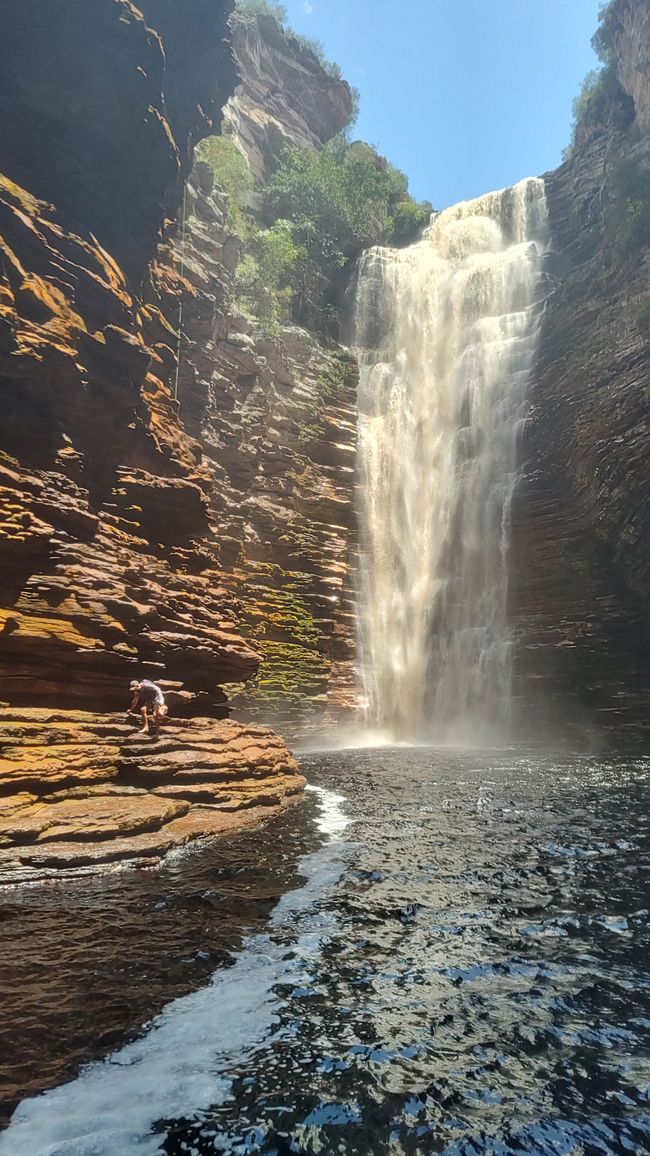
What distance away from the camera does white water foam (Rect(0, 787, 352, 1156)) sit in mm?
3039

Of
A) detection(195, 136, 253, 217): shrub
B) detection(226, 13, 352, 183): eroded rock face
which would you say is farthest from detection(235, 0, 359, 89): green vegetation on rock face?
detection(195, 136, 253, 217): shrub

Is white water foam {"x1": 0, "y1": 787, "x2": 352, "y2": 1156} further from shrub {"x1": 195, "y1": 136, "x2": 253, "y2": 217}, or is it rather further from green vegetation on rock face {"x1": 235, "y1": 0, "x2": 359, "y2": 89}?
green vegetation on rock face {"x1": 235, "y1": 0, "x2": 359, "y2": 89}

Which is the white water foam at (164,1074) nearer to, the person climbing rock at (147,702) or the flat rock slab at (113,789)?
the flat rock slab at (113,789)

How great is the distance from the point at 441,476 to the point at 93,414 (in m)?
20.3

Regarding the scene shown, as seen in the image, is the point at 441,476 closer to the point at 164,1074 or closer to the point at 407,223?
the point at 407,223

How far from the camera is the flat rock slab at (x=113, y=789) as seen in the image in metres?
7.82

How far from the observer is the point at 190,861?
8070 mm

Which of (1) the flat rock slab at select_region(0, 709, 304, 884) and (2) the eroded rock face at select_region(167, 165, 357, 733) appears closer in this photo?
(1) the flat rock slab at select_region(0, 709, 304, 884)

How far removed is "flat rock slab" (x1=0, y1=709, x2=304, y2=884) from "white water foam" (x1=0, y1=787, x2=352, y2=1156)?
362cm

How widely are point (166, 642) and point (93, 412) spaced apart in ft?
20.9

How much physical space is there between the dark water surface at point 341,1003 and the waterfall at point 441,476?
64.6ft

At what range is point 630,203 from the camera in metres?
27.7

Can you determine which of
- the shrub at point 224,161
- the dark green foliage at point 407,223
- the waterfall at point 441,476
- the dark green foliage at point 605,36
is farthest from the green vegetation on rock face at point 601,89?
the shrub at point 224,161

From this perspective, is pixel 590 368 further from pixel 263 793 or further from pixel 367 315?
pixel 263 793
